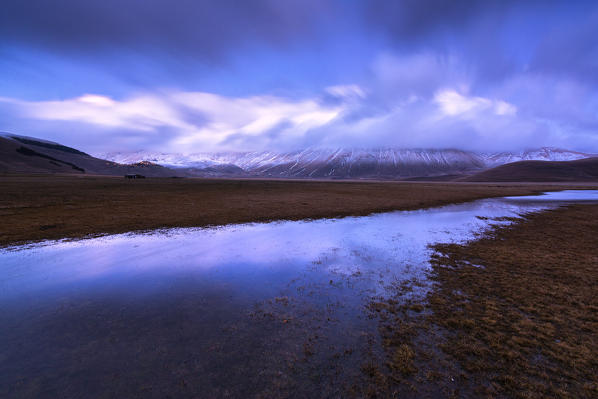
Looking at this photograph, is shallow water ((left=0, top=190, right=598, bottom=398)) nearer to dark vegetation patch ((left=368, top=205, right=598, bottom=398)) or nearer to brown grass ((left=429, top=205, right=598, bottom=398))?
dark vegetation patch ((left=368, top=205, right=598, bottom=398))

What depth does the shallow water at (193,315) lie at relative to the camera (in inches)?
249

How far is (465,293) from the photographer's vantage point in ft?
36.1

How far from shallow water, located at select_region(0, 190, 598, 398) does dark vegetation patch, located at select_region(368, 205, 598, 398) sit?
0.99 metres

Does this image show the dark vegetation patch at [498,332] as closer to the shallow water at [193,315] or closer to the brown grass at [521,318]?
the brown grass at [521,318]

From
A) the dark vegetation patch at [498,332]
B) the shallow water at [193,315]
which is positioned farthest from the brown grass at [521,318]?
the shallow water at [193,315]

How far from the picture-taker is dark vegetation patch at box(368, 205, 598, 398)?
615 cm

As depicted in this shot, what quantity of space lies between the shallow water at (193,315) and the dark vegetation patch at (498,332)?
0.99 meters

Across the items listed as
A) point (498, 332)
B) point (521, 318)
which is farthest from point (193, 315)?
point (521, 318)

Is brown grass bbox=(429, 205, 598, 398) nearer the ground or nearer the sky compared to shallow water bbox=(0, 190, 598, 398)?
nearer the sky

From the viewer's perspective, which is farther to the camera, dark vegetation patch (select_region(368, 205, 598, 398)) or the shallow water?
the shallow water

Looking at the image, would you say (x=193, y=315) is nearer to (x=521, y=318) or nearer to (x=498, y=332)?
(x=498, y=332)

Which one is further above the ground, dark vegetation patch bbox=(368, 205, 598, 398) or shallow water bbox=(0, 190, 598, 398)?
dark vegetation patch bbox=(368, 205, 598, 398)

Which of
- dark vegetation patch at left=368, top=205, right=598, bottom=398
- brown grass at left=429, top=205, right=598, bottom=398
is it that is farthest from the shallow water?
brown grass at left=429, top=205, right=598, bottom=398

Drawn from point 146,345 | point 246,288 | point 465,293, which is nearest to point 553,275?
point 465,293
